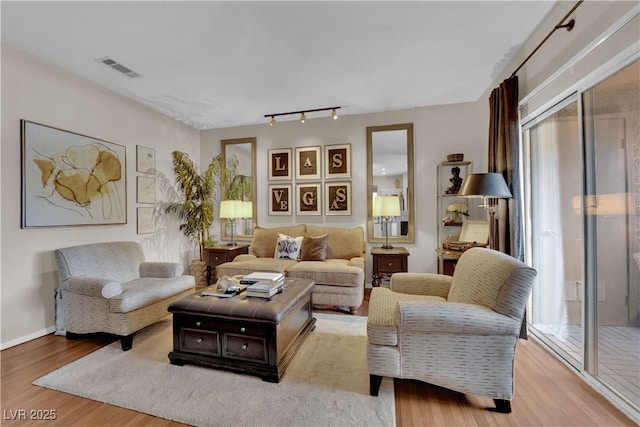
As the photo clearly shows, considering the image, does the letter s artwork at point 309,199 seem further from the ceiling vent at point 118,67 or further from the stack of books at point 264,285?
the ceiling vent at point 118,67

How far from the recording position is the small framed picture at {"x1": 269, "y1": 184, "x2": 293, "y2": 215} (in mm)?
4707

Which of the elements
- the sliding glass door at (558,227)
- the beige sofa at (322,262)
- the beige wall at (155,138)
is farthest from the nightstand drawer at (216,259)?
the sliding glass door at (558,227)

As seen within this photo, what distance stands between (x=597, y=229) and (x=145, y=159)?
4948 millimetres

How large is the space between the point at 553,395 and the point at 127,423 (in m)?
2.63

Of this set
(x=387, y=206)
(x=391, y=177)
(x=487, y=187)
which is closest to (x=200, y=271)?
(x=387, y=206)

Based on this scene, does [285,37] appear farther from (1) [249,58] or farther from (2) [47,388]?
(2) [47,388]

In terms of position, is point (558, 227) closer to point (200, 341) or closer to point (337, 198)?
point (337, 198)

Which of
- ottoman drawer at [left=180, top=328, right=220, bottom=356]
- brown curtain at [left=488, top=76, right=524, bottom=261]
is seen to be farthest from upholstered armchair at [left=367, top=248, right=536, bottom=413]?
ottoman drawer at [left=180, top=328, right=220, bottom=356]

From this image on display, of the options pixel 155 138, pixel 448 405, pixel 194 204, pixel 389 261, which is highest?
pixel 155 138

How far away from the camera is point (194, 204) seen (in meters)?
4.57

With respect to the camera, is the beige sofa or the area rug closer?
the area rug

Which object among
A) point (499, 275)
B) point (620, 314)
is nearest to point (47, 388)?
point (499, 275)

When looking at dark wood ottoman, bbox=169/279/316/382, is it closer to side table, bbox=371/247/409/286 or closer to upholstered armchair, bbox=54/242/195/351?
upholstered armchair, bbox=54/242/195/351

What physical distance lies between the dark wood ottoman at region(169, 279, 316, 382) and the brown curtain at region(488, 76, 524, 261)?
2089 millimetres
